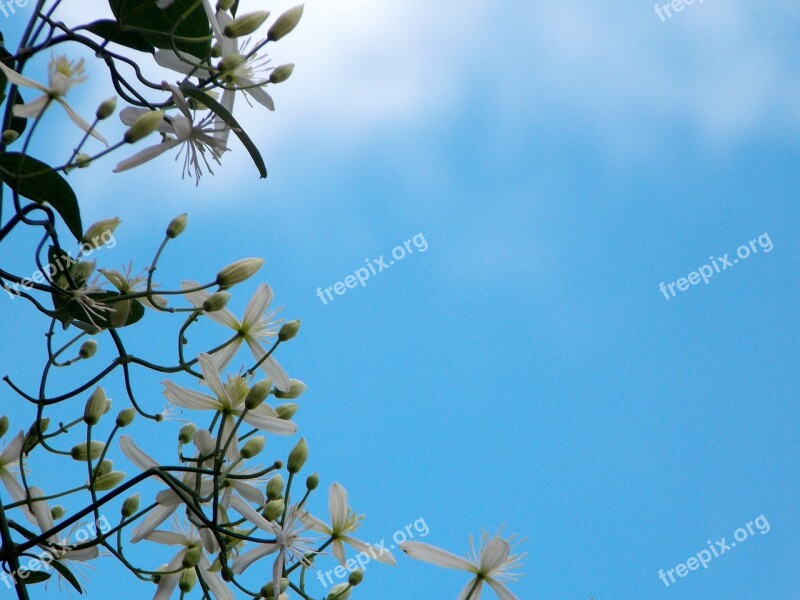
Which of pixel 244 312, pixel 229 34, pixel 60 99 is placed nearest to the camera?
pixel 60 99

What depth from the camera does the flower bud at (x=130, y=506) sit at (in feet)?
3.08

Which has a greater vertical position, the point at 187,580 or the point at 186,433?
the point at 186,433

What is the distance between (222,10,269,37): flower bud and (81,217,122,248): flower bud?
217 mm

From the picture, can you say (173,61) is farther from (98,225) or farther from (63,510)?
(63,510)

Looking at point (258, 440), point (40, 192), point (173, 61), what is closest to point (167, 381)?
point (258, 440)

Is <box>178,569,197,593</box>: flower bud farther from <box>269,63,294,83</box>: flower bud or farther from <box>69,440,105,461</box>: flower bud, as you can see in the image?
<box>269,63,294,83</box>: flower bud

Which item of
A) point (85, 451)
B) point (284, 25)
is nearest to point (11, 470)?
point (85, 451)

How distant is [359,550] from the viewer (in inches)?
37.0

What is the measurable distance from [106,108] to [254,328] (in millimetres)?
308

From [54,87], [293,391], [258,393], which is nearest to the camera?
[54,87]

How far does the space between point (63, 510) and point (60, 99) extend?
19.2 inches

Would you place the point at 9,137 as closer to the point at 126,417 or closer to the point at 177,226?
the point at 177,226

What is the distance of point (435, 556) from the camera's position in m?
0.84

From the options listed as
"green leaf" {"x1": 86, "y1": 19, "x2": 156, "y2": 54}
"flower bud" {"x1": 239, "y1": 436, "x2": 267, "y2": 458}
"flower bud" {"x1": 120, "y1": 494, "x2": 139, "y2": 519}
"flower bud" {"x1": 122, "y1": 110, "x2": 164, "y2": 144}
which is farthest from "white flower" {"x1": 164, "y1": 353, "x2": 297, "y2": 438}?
"green leaf" {"x1": 86, "y1": 19, "x2": 156, "y2": 54}
